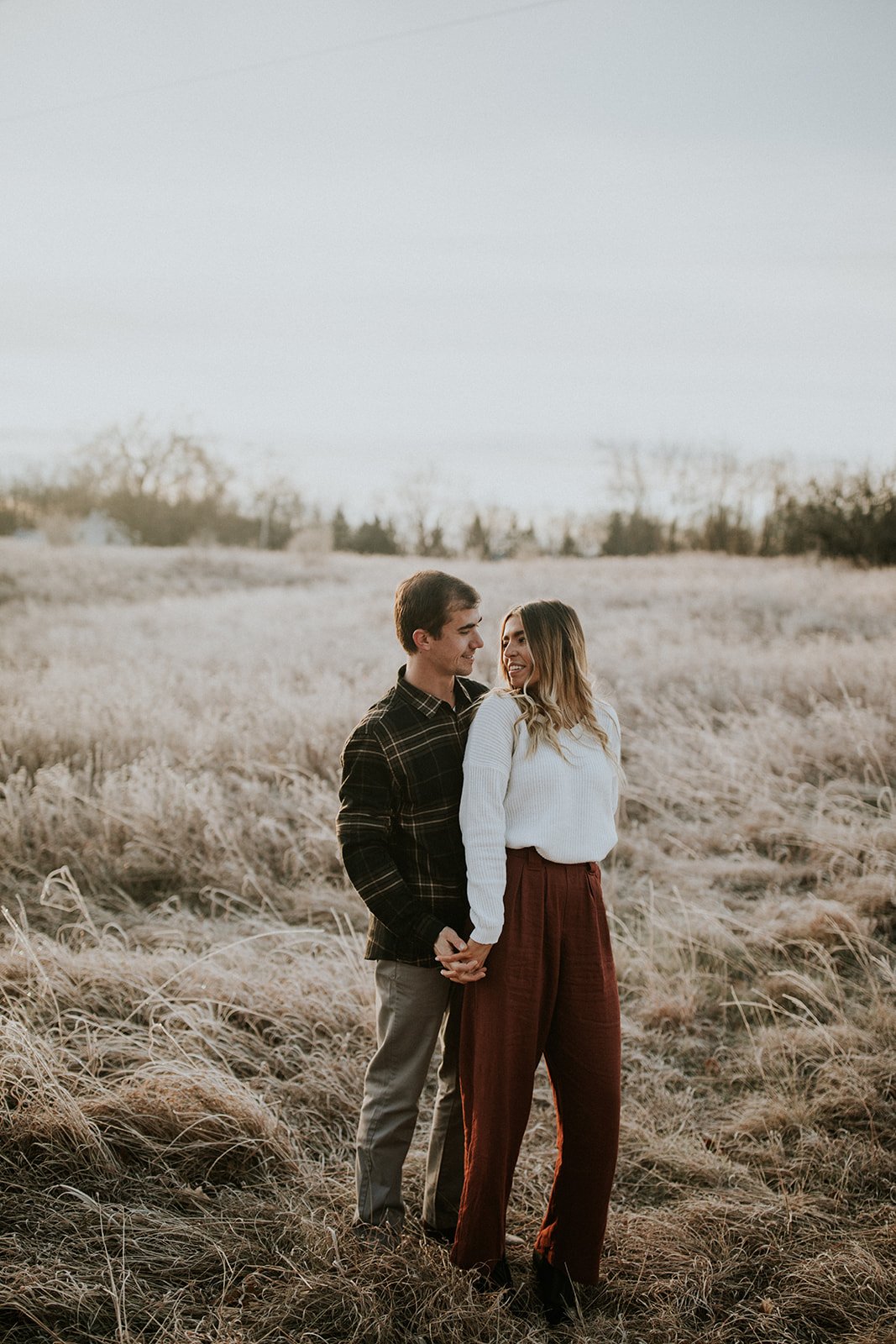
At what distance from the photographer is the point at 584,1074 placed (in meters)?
2.19

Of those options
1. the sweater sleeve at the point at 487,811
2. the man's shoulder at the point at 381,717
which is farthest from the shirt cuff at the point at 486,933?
the man's shoulder at the point at 381,717

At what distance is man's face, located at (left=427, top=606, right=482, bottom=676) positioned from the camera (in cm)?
228

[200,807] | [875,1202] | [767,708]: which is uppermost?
[767,708]

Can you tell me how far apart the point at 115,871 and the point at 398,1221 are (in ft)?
11.5

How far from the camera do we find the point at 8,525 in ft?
67.5

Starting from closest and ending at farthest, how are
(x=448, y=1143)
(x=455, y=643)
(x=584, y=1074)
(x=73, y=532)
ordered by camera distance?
(x=584, y=1074) → (x=455, y=643) → (x=448, y=1143) → (x=73, y=532)

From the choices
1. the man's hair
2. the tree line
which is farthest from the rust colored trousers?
the tree line

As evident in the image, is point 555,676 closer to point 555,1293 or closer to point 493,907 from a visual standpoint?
point 493,907

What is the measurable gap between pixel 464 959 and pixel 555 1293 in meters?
0.94

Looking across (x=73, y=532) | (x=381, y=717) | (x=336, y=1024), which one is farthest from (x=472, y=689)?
(x=73, y=532)

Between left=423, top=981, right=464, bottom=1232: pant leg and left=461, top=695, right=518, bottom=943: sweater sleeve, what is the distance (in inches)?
18.5

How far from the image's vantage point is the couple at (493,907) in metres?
2.14

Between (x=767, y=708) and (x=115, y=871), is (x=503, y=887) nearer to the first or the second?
(x=115, y=871)

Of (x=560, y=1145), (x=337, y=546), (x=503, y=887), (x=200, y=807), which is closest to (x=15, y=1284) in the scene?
(x=560, y=1145)
